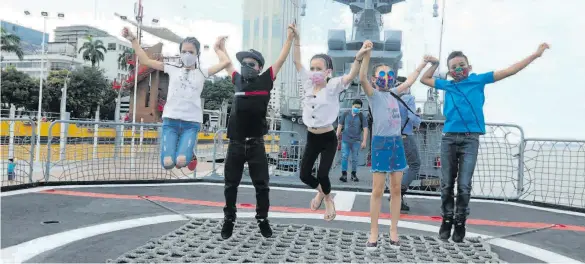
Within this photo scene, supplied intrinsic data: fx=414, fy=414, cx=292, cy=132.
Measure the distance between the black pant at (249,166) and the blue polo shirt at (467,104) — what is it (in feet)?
6.31

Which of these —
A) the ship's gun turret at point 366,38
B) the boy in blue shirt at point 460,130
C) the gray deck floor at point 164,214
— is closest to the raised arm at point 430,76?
the boy in blue shirt at point 460,130

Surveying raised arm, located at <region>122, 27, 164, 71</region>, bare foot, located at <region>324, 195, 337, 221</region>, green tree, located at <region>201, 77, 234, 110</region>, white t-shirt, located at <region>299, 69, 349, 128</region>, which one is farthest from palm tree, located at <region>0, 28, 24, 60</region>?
bare foot, located at <region>324, 195, 337, 221</region>

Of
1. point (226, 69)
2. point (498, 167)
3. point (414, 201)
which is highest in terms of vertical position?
point (226, 69)

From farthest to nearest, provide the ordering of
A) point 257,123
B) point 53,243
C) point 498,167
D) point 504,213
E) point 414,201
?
point 498,167 → point 414,201 → point 504,213 → point 257,123 → point 53,243

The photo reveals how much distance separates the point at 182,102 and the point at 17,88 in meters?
50.7

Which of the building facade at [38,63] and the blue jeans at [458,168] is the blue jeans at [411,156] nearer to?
the blue jeans at [458,168]

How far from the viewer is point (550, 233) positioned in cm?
482

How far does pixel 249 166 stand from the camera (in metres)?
3.95

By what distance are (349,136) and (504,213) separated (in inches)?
146

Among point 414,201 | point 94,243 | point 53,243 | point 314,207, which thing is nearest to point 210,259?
point 94,243

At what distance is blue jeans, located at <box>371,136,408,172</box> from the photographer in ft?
12.5

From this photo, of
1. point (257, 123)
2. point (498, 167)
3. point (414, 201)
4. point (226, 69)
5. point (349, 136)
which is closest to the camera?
point (257, 123)

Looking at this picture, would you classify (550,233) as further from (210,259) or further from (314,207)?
(210,259)

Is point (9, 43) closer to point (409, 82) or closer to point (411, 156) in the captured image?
point (411, 156)
